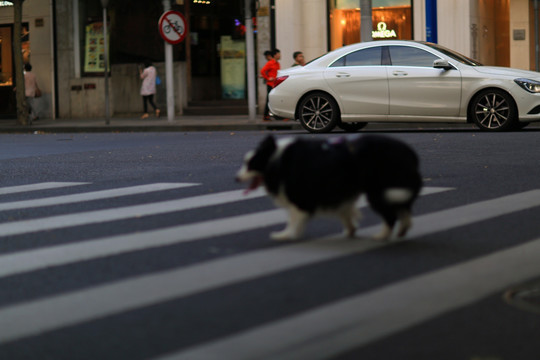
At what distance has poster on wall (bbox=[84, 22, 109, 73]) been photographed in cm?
2883

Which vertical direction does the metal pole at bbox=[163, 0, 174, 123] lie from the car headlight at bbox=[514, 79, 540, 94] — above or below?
above

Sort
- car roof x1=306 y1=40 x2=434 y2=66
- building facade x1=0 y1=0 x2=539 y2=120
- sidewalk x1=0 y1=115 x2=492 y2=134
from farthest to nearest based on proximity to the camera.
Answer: building facade x1=0 y1=0 x2=539 y2=120
sidewalk x1=0 y1=115 x2=492 y2=134
car roof x1=306 y1=40 x2=434 y2=66

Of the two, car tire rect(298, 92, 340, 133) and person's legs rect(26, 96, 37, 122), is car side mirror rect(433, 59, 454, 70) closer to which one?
car tire rect(298, 92, 340, 133)

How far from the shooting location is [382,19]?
82.8 feet

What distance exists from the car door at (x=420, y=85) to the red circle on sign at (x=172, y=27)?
7.44 meters

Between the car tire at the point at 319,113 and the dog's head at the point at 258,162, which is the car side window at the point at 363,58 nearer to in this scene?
the car tire at the point at 319,113

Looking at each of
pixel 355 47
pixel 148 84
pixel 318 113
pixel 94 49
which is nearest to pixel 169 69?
pixel 148 84

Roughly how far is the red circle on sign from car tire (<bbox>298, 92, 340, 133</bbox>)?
6.58 m

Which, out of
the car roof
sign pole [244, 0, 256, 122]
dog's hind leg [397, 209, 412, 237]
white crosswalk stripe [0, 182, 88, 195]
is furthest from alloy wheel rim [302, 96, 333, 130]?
dog's hind leg [397, 209, 412, 237]

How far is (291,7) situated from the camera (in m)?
26.0

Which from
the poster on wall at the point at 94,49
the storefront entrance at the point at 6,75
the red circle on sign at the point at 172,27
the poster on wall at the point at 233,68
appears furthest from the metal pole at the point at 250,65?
the storefront entrance at the point at 6,75

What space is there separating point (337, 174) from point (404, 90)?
36.4 ft

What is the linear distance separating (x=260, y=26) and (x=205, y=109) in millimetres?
2706

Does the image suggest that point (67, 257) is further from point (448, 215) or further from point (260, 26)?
point (260, 26)
